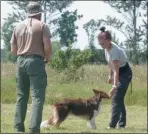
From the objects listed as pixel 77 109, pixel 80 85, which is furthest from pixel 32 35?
pixel 80 85

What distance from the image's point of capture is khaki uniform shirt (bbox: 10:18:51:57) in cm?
634

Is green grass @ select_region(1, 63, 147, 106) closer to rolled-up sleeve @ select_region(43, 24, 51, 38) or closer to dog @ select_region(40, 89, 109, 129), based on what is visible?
dog @ select_region(40, 89, 109, 129)

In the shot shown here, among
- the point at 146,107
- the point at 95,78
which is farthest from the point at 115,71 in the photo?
the point at 95,78

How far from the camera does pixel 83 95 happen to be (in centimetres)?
1512

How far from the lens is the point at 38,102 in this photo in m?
6.36

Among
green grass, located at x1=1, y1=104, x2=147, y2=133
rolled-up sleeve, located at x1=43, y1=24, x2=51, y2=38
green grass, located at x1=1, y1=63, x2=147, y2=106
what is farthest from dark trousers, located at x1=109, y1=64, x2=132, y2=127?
green grass, located at x1=1, y1=63, x2=147, y2=106

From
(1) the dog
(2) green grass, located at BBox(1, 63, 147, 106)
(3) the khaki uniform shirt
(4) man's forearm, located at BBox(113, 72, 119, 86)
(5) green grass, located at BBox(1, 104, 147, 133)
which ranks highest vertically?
(3) the khaki uniform shirt

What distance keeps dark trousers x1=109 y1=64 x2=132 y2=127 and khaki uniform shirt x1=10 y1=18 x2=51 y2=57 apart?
2.01 meters

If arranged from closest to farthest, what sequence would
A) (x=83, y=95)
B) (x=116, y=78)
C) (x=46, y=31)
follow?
(x=46, y=31) < (x=116, y=78) < (x=83, y=95)

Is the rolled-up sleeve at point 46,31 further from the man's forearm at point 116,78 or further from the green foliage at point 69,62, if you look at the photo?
the green foliage at point 69,62

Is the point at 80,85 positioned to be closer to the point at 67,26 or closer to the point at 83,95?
the point at 83,95

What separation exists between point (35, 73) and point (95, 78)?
12839mm

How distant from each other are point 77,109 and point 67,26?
4655 centimetres

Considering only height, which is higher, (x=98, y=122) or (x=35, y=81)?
(x=35, y=81)
